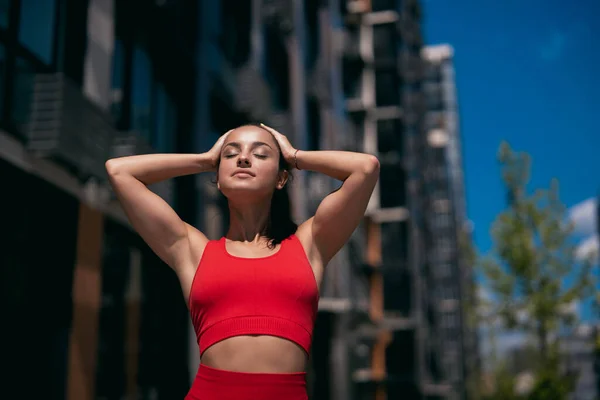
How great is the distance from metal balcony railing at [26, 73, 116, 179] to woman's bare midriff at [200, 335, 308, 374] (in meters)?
6.31

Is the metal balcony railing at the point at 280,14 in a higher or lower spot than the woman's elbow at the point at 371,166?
higher

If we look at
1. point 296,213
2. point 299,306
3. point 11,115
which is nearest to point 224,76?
point 296,213

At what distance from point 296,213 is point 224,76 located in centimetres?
474

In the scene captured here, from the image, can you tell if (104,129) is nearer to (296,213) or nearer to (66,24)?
(66,24)

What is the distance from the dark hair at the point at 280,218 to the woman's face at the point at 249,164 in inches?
3.4

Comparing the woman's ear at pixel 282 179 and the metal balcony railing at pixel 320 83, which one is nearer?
the woman's ear at pixel 282 179

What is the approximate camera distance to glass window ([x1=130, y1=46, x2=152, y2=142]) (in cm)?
1169

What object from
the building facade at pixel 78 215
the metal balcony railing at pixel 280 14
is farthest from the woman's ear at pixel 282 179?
the metal balcony railing at pixel 280 14

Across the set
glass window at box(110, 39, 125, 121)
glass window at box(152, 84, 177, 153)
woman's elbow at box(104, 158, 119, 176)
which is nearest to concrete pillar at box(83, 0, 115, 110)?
glass window at box(110, 39, 125, 121)

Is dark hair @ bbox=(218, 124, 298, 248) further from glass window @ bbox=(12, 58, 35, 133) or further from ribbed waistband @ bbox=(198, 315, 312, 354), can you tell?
glass window @ bbox=(12, 58, 35, 133)

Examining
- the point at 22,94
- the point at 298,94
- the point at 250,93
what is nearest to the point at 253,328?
the point at 22,94

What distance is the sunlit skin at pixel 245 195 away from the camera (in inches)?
116

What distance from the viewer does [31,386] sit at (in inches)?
316

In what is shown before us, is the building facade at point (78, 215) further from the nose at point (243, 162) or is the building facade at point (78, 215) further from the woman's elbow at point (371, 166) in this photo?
the woman's elbow at point (371, 166)
